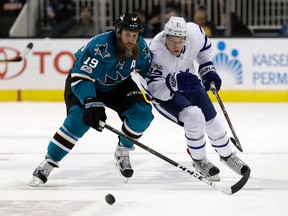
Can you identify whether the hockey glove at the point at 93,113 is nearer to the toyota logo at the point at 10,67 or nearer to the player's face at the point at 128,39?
the player's face at the point at 128,39

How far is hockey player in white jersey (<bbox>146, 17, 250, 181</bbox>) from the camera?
4445 mm

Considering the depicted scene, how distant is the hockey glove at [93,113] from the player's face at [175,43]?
20.5 inches

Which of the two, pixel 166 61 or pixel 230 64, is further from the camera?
pixel 230 64

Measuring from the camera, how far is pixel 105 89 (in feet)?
14.9

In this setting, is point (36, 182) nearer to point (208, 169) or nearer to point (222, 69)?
point (208, 169)

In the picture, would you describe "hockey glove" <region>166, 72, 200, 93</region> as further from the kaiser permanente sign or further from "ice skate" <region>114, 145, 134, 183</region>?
the kaiser permanente sign

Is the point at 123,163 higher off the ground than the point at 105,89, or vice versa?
the point at 105,89

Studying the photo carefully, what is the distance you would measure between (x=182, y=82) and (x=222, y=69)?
431 cm

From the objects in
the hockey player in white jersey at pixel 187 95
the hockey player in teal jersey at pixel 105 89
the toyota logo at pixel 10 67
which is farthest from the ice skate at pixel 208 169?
the toyota logo at pixel 10 67

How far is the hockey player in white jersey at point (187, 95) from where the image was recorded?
4.45m

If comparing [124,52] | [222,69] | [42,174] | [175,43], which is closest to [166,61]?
[175,43]

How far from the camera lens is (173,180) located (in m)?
4.56

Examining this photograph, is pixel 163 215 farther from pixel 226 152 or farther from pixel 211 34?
pixel 211 34

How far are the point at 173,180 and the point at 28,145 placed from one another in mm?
1744
